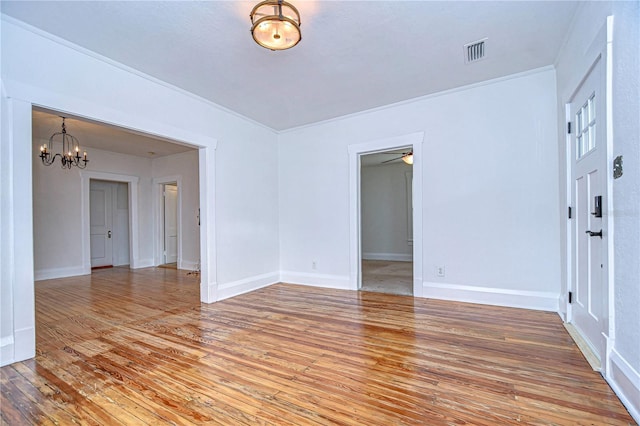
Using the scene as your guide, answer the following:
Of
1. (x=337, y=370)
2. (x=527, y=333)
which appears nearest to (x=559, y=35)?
(x=527, y=333)

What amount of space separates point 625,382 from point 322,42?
3.23m

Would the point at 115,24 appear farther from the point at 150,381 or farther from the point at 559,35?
the point at 559,35

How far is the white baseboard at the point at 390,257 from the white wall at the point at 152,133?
381 centimetres

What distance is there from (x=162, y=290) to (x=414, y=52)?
488cm

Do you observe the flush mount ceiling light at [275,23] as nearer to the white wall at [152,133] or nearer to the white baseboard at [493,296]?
the white wall at [152,133]

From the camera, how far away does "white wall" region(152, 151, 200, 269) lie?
6898 millimetres

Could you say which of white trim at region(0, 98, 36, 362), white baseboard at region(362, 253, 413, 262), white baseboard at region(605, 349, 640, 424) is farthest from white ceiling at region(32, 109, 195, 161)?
white baseboard at region(362, 253, 413, 262)

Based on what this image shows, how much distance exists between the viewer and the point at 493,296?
12.0 feet

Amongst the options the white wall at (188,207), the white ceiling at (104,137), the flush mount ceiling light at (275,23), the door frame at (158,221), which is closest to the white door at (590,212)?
the flush mount ceiling light at (275,23)

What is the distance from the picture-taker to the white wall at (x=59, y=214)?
5.84m

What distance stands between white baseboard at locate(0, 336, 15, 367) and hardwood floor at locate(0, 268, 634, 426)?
0.31 feet

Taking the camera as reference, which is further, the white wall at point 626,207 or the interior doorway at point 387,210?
the interior doorway at point 387,210

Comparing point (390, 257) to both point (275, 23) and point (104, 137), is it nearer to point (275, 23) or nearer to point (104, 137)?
point (275, 23)

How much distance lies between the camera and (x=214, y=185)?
4.17m
